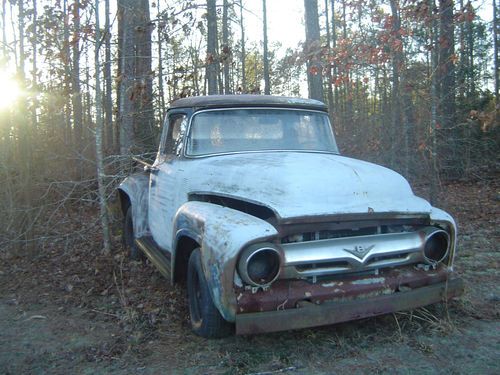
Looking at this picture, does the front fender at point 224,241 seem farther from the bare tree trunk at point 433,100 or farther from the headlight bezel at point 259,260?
the bare tree trunk at point 433,100

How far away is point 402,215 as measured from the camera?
342 centimetres

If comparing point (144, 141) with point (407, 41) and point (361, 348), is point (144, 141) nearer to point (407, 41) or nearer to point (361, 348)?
point (407, 41)

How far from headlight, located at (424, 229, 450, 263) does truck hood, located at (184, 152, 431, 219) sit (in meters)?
0.21

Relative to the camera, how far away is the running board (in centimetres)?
423

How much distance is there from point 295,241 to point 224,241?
52 centimetres

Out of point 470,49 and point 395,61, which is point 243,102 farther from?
point 470,49

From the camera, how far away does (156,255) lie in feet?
15.4

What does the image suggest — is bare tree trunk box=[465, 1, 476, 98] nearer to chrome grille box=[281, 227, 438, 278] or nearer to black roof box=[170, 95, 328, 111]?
black roof box=[170, 95, 328, 111]

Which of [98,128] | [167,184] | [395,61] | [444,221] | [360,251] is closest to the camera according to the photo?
[360,251]

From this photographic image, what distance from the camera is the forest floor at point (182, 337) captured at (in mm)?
3074

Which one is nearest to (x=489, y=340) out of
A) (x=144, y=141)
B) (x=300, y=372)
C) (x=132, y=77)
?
(x=300, y=372)

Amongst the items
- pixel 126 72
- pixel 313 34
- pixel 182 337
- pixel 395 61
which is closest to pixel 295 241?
pixel 182 337

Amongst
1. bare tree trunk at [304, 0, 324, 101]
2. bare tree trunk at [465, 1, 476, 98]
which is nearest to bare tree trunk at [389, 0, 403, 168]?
bare tree trunk at [465, 1, 476, 98]

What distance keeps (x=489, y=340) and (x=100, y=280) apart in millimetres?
3929
